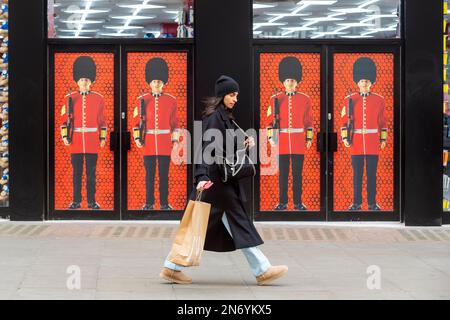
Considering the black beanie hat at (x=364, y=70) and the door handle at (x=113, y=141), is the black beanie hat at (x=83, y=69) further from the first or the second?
the black beanie hat at (x=364, y=70)

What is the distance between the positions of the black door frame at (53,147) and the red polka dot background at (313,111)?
210cm

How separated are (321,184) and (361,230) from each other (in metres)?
0.98

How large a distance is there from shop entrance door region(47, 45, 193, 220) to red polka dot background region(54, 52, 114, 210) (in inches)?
0.6

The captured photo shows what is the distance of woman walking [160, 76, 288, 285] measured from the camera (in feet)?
29.8

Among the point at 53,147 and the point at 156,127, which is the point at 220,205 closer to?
the point at 156,127

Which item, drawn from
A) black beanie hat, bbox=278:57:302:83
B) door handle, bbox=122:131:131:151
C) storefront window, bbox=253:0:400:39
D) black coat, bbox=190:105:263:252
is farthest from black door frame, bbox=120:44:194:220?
black coat, bbox=190:105:263:252

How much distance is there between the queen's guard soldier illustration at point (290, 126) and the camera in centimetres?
1439

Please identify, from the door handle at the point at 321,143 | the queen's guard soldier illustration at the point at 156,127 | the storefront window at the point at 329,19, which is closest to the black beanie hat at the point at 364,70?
the storefront window at the point at 329,19

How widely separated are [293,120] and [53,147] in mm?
3507
